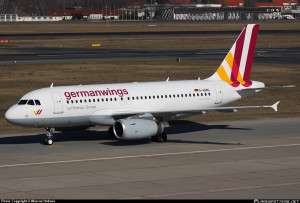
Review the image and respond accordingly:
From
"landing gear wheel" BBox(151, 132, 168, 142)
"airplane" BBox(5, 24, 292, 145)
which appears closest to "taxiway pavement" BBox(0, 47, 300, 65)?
"airplane" BBox(5, 24, 292, 145)

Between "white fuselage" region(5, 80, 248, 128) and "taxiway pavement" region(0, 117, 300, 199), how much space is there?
2080mm

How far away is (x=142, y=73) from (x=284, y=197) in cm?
5917

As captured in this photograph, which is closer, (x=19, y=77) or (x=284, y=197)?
(x=284, y=197)

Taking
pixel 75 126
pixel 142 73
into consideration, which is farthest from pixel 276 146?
pixel 142 73

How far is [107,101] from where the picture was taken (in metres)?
45.0

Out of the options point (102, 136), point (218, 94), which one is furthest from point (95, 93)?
point (218, 94)

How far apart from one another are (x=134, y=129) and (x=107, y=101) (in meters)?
3.29

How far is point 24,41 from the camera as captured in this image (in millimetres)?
156500

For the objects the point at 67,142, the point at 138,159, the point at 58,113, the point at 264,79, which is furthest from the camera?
the point at 264,79

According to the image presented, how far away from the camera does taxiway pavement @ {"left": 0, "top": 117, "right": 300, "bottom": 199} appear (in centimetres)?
3142

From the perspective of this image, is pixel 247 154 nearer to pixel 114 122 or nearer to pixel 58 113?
pixel 114 122

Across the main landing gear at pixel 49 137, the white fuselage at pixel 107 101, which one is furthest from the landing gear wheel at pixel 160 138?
the main landing gear at pixel 49 137

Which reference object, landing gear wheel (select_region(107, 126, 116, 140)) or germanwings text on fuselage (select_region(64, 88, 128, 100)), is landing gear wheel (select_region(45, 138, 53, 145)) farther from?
landing gear wheel (select_region(107, 126, 116, 140))

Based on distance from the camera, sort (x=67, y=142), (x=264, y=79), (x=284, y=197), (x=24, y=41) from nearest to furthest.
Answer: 1. (x=284, y=197)
2. (x=67, y=142)
3. (x=264, y=79)
4. (x=24, y=41)
